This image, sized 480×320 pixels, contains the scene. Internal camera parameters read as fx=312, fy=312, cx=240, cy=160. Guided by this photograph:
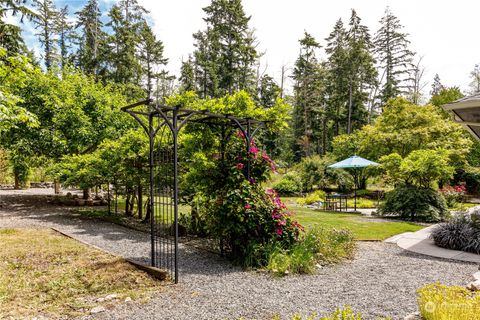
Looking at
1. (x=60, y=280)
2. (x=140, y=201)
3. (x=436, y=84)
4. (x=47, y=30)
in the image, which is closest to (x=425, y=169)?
(x=140, y=201)

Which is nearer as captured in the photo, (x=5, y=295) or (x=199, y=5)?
(x=5, y=295)

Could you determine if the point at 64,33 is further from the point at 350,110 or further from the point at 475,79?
the point at 475,79

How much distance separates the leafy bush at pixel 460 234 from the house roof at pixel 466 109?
187 cm

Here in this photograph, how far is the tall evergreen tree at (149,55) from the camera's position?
1038 inches

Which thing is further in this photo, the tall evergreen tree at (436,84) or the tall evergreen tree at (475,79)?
the tall evergreen tree at (436,84)

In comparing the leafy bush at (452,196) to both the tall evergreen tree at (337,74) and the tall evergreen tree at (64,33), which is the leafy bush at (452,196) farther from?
the tall evergreen tree at (64,33)

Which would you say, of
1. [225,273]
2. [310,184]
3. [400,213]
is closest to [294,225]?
[225,273]

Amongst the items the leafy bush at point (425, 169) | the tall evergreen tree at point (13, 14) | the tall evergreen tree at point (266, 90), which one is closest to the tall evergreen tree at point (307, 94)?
the tall evergreen tree at point (266, 90)

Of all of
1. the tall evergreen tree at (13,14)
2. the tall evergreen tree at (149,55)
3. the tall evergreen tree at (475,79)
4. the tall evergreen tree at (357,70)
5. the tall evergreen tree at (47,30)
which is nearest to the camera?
the tall evergreen tree at (13,14)

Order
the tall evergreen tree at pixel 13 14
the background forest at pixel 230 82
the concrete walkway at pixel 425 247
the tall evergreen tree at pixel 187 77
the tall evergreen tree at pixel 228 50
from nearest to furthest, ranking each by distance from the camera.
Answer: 1. the concrete walkway at pixel 425 247
2. the background forest at pixel 230 82
3. the tall evergreen tree at pixel 13 14
4. the tall evergreen tree at pixel 228 50
5. the tall evergreen tree at pixel 187 77

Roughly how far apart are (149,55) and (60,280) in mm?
25900

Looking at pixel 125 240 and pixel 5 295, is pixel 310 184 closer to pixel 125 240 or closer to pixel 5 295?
pixel 125 240

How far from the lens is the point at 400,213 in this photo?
382 inches

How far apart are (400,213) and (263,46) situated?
77.4 ft
